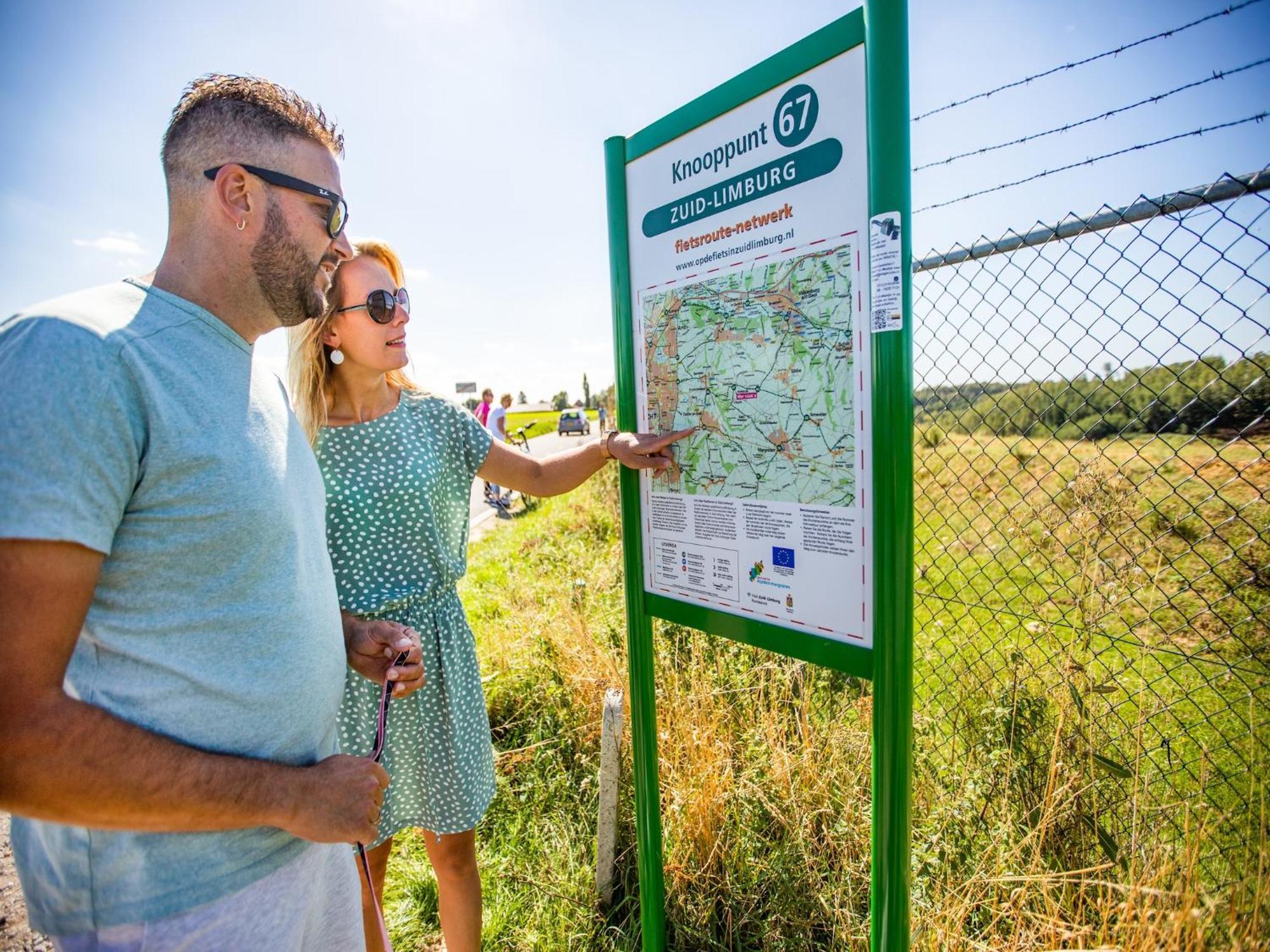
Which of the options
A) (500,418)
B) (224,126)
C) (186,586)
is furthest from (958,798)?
(500,418)

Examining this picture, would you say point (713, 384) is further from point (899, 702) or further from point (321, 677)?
point (321, 677)

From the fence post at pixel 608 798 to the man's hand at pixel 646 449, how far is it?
47.4 inches

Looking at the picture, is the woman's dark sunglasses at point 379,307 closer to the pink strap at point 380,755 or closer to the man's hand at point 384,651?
the man's hand at point 384,651

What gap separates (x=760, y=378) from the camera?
5.10 ft

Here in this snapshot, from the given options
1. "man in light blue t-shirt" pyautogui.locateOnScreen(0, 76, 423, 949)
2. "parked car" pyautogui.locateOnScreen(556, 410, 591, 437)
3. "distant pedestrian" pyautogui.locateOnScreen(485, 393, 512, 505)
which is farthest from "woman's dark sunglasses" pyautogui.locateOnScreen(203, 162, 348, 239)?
"parked car" pyautogui.locateOnScreen(556, 410, 591, 437)

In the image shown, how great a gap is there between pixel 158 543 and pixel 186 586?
0.09m

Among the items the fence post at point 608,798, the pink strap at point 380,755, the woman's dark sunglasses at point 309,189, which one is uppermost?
the woman's dark sunglasses at point 309,189

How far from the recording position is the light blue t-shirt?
873mm

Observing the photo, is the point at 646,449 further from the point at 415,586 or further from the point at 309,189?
the point at 309,189

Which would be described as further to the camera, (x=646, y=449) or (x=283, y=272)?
(x=646, y=449)

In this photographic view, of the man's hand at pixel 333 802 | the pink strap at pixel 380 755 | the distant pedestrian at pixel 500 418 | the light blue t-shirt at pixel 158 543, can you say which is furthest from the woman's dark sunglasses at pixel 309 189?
the distant pedestrian at pixel 500 418

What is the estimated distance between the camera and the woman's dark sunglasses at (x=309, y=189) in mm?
1249

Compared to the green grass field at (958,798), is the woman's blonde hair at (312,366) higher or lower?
higher

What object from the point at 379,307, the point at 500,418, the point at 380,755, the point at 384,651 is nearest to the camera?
the point at 380,755
